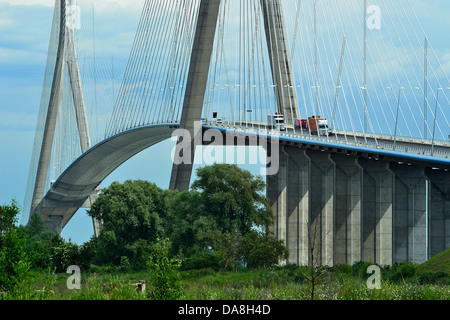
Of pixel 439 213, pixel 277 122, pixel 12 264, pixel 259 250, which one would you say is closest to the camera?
pixel 12 264

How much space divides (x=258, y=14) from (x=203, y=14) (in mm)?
6993

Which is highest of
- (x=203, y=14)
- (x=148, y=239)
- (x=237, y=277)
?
(x=203, y=14)

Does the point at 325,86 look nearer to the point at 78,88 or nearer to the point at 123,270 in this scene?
the point at 123,270

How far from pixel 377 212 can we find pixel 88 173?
47.5m

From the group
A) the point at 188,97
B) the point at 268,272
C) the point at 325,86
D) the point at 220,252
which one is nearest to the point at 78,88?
the point at 188,97

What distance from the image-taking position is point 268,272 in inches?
1678

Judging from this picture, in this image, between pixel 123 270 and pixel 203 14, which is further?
pixel 203 14

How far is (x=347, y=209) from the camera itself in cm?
5862

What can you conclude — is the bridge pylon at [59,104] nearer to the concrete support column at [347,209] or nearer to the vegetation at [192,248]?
the vegetation at [192,248]

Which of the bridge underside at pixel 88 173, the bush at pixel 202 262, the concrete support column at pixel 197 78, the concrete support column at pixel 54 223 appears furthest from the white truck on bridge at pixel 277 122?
the concrete support column at pixel 54 223

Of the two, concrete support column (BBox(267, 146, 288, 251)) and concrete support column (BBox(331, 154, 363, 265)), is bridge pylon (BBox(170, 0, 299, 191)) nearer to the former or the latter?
concrete support column (BBox(267, 146, 288, 251))

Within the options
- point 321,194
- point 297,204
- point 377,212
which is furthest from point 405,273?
point 297,204

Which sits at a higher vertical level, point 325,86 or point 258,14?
point 258,14

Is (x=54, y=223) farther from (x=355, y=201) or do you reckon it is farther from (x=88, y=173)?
(x=355, y=201)
